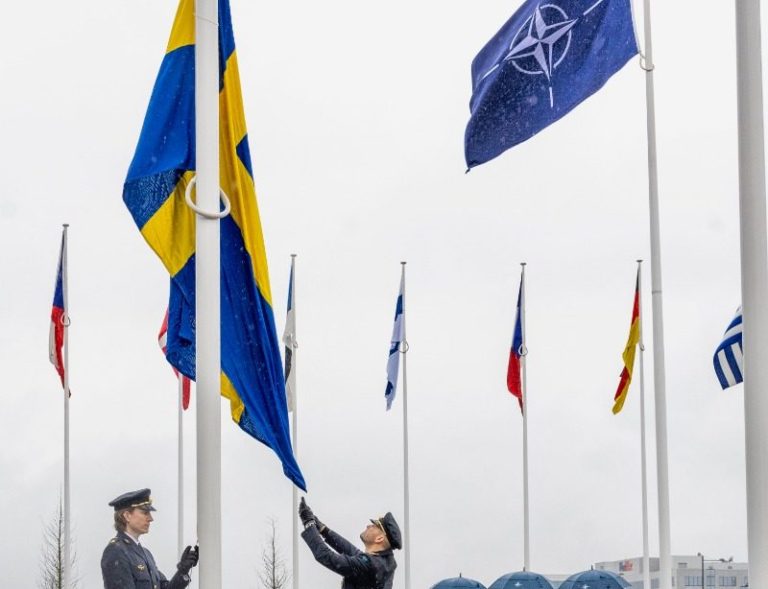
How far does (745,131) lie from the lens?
34.0ft

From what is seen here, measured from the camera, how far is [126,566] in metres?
9.49

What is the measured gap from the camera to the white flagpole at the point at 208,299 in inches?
338

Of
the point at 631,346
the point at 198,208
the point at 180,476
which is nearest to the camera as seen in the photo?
the point at 198,208

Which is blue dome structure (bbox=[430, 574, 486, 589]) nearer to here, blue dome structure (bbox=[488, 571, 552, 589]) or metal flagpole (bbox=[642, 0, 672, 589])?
blue dome structure (bbox=[488, 571, 552, 589])

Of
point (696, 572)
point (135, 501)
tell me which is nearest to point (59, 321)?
point (135, 501)

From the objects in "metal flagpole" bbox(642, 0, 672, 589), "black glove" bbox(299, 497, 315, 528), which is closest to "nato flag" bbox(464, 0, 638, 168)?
"black glove" bbox(299, 497, 315, 528)

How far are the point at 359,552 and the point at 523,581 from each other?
25.8m

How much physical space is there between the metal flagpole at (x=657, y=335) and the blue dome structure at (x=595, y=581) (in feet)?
52.5

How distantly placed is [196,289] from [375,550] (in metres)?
1.89

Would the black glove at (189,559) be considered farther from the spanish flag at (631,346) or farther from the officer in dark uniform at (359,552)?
the spanish flag at (631,346)

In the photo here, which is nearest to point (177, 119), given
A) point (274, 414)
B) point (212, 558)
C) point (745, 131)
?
point (274, 414)

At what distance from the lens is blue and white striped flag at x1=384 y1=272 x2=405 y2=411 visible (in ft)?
106

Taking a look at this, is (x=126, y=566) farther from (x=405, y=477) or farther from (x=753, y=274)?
(x=405, y=477)

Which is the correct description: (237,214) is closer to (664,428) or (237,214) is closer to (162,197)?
(162,197)
